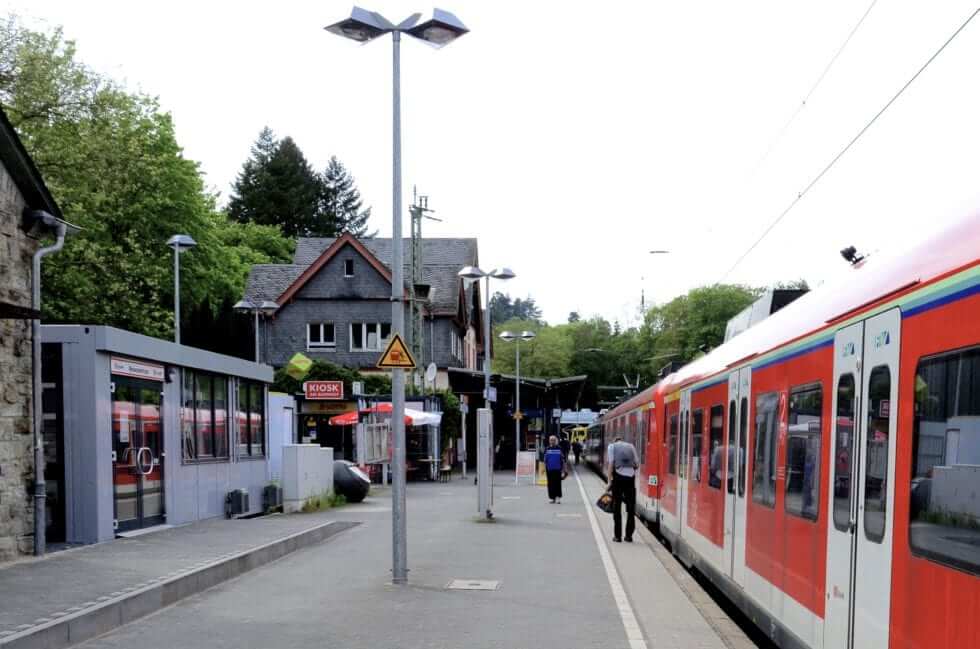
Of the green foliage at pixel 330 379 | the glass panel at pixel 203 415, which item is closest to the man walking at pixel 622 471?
the glass panel at pixel 203 415

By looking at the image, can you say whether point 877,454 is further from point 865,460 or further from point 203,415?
point 203,415

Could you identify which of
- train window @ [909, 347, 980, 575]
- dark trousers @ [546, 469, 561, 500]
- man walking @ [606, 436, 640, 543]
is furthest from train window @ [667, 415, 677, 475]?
train window @ [909, 347, 980, 575]

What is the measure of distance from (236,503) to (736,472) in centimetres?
1259

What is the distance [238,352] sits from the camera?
54.6m

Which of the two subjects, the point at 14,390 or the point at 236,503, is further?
the point at 236,503

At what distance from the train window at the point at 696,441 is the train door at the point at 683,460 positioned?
0.44m

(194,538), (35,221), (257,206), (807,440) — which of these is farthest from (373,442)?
(257,206)

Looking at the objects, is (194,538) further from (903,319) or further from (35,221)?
(903,319)

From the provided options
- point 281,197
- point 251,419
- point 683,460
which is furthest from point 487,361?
point 281,197

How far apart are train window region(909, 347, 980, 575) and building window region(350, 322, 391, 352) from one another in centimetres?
4995

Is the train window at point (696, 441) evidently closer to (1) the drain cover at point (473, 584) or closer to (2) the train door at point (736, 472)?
(2) the train door at point (736, 472)

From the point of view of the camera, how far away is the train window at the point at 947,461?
4.67 meters

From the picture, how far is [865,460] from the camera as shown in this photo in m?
6.16

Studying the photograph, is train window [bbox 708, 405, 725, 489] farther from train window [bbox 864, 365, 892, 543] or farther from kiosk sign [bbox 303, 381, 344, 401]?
kiosk sign [bbox 303, 381, 344, 401]
